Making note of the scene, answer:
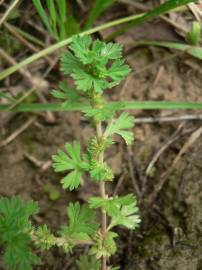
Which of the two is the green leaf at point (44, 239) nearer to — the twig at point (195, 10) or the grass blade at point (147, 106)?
the grass blade at point (147, 106)

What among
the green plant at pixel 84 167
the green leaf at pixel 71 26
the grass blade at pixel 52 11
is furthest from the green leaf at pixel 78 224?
the green leaf at pixel 71 26

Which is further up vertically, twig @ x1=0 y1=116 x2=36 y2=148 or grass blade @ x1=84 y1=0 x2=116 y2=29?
grass blade @ x1=84 y1=0 x2=116 y2=29

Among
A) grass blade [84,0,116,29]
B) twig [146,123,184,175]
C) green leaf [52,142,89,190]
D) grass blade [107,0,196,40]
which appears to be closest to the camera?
green leaf [52,142,89,190]

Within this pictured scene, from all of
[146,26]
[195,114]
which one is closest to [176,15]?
[146,26]

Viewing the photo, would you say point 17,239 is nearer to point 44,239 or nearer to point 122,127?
point 44,239

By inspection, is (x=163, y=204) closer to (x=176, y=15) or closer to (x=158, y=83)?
(x=158, y=83)

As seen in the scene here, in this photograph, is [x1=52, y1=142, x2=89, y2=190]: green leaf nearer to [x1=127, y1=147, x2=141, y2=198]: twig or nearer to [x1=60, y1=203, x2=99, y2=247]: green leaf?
[x1=60, y1=203, x2=99, y2=247]: green leaf

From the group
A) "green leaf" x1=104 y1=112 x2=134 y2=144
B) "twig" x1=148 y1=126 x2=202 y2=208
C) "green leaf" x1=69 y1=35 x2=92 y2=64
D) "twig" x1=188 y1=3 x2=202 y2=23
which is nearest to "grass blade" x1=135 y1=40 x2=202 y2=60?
"twig" x1=188 y1=3 x2=202 y2=23
